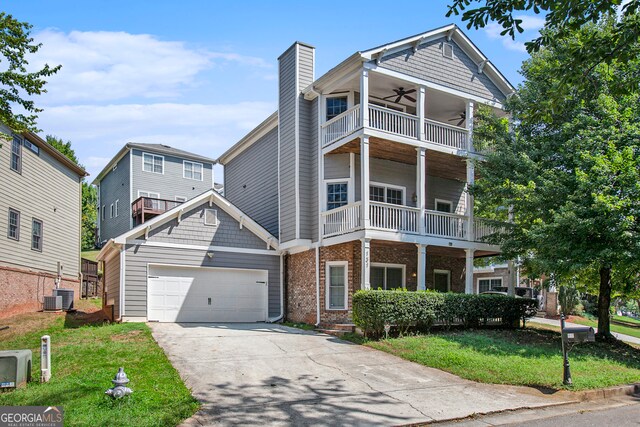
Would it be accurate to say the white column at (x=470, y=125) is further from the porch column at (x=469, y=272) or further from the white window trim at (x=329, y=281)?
the white window trim at (x=329, y=281)

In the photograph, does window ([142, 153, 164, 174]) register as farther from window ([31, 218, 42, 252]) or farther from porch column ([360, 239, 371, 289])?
porch column ([360, 239, 371, 289])

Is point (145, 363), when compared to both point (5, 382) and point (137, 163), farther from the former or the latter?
point (137, 163)

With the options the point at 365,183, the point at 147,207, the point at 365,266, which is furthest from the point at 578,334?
the point at 147,207

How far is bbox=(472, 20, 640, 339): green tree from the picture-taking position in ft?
41.8

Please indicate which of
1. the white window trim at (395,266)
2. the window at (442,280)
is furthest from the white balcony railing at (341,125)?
the window at (442,280)

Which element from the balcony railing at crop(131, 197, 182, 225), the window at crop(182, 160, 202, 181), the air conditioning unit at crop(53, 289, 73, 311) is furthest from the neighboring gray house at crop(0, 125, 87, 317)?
the window at crop(182, 160, 202, 181)

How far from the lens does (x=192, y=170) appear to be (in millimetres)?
36375

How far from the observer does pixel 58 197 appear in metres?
26.1

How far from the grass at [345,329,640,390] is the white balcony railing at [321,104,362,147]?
6693 millimetres

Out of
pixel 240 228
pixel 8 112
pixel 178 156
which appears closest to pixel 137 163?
pixel 178 156

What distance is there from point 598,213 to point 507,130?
17.4ft

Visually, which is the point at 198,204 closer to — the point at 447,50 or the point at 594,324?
the point at 447,50

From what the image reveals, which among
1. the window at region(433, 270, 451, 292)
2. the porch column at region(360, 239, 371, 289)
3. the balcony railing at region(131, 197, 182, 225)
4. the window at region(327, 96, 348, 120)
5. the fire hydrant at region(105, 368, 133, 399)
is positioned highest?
the window at region(327, 96, 348, 120)

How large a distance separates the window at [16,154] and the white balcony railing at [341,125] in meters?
12.7
